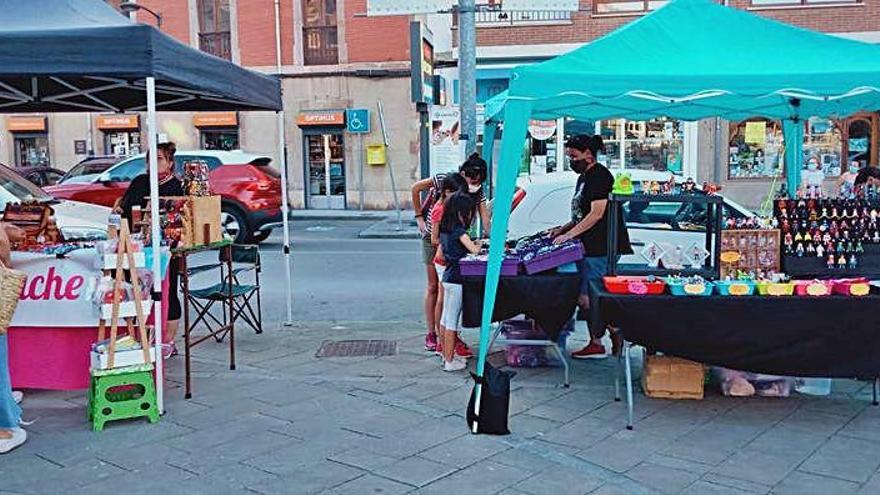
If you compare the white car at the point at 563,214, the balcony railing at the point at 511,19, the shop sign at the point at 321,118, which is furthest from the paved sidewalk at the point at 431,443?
the shop sign at the point at 321,118

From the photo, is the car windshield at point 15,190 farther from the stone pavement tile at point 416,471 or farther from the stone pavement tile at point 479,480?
the stone pavement tile at point 479,480

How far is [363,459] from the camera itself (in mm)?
4480

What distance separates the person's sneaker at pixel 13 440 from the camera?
4648 mm

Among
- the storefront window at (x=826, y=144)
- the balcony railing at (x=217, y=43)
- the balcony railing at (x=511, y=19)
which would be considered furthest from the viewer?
the balcony railing at (x=217, y=43)

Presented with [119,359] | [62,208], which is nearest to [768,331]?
[119,359]

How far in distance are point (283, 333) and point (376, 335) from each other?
93 centimetres

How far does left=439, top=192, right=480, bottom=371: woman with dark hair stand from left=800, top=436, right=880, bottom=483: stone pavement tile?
260 centimetres

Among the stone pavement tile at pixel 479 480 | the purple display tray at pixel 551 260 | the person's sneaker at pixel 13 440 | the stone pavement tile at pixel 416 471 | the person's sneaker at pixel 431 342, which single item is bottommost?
the stone pavement tile at pixel 479 480

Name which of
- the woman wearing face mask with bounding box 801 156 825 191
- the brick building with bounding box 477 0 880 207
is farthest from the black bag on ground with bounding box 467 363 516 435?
the brick building with bounding box 477 0 880 207

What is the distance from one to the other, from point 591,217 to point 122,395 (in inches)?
141

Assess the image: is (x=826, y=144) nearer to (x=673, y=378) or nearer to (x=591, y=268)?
(x=591, y=268)

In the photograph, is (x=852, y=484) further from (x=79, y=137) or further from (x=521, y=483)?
(x=79, y=137)

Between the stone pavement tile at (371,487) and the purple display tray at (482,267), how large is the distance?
2057 millimetres

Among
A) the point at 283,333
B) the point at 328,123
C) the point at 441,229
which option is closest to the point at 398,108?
the point at 328,123
